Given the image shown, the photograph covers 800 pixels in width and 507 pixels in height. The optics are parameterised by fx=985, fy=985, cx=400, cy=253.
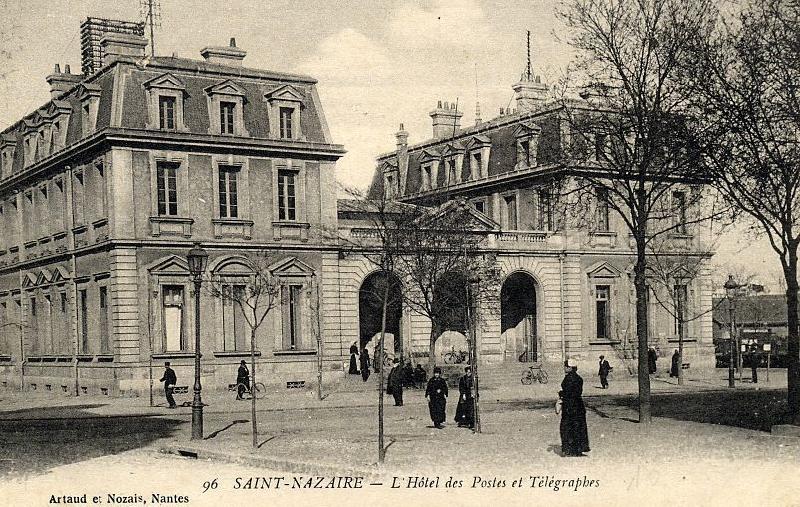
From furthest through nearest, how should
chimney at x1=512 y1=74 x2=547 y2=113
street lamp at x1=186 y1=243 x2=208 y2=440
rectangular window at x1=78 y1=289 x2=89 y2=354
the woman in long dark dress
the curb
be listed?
chimney at x1=512 y1=74 x2=547 y2=113
the woman in long dark dress
rectangular window at x1=78 y1=289 x2=89 y2=354
street lamp at x1=186 y1=243 x2=208 y2=440
the curb

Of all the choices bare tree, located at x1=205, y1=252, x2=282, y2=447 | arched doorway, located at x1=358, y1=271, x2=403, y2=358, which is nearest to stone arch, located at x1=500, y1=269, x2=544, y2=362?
arched doorway, located at x1=358, y1=271, x2=403, y2=358

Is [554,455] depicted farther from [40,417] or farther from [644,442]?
[40,417]

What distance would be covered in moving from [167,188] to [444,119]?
24.2m

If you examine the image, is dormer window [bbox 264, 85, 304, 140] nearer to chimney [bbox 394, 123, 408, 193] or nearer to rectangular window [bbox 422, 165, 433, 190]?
rectangular window [bbox 422, 165, 433, 190]

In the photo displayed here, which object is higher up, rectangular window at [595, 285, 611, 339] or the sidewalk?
rectangular window at [595, 285, 611, 339]

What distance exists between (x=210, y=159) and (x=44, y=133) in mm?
8601

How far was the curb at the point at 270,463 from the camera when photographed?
15.7 meters

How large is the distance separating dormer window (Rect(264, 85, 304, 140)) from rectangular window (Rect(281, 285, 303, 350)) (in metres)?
6.12

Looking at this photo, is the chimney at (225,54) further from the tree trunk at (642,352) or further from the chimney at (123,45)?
the tree trunk at (642,352)

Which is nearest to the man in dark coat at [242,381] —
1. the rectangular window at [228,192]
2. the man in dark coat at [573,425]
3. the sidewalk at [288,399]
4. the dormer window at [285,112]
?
the sidewalk at [288,399]

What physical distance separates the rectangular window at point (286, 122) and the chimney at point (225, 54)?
280 centimetres

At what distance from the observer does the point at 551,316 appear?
46.7m

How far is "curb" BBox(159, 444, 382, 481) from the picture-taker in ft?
51.5

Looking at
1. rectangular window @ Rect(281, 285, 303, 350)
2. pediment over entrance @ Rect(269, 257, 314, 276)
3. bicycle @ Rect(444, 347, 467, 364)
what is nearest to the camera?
pediment over entrance @ Rect(269, 257, 314, 276)
